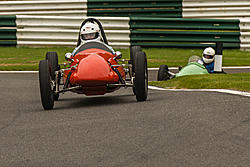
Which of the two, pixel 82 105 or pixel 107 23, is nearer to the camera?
pixel 82 105

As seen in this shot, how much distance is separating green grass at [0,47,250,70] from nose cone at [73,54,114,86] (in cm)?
656

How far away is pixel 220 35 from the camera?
668 inches

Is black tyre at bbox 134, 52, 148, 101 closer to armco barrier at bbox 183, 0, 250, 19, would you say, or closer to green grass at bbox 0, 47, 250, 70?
green grass at bbox 0, 47, 250, 70

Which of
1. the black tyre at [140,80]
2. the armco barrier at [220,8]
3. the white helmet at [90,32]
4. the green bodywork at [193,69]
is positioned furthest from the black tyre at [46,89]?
the armco barrier at [220,8]

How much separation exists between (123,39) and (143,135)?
1205 cm

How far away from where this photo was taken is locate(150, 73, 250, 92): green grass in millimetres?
8289

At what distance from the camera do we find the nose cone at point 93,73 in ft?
24.2

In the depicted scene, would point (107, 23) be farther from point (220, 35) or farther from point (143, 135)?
point (143, 135)

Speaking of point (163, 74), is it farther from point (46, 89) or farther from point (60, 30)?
point (60, 30)

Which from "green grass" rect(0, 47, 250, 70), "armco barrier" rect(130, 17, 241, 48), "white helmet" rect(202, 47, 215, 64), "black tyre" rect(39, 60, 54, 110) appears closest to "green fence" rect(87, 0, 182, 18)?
"armco barrier" rect(130, 17, 241, 48)

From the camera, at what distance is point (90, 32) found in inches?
356

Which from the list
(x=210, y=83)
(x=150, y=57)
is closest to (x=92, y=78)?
(x=210, y=83)

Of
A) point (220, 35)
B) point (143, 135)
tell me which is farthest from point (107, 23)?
Result: point (143, 135)

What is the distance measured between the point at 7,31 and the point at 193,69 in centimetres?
704
